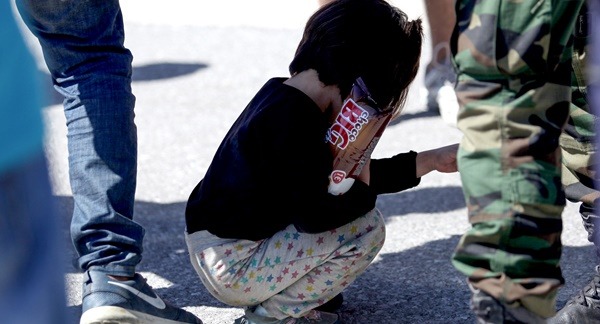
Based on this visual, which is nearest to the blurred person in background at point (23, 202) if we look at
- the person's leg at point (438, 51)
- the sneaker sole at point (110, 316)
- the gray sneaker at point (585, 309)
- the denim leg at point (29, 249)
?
the denim leg at point (29, 249)

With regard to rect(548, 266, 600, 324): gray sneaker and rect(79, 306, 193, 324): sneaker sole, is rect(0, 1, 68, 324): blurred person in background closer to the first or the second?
rect(79, 306, 193, 324): sneaker sole

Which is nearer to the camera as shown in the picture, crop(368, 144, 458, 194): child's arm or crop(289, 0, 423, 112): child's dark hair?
crop(289, 0, 423, 112): child's dark hair

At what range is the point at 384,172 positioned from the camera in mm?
2754

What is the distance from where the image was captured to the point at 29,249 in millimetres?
1675

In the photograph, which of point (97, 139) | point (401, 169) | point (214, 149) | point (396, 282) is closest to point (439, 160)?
point (401, 169)

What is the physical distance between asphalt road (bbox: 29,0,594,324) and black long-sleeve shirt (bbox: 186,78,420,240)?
39 cm

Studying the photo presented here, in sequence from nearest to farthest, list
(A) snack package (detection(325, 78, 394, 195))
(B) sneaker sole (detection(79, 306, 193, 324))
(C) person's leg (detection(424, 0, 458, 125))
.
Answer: (B) sneaker sole (detection(79, 306, 193, 324)), (A) snack package (detection(325, 78, 394, 195)), (C) person's leg (detection(424, 0, 458, 125))

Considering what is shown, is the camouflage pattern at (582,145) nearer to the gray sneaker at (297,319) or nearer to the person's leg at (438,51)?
the gray sneaker at (297,319)

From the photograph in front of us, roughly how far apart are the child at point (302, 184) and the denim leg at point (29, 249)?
909 millimetres

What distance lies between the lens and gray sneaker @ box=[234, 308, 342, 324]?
2711mm

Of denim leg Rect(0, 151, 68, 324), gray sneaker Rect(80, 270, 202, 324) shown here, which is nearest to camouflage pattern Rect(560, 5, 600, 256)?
gray sneaker Rect(80, 270, 202, 324)

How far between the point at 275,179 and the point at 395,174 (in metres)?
0.36

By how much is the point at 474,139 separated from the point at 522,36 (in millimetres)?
216

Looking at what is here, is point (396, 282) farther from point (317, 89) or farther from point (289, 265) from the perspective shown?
point (317, 89)
